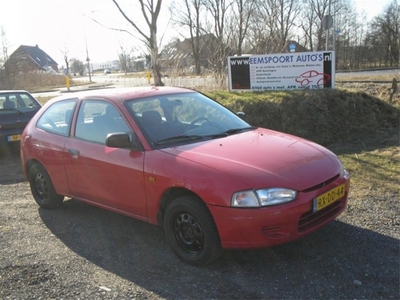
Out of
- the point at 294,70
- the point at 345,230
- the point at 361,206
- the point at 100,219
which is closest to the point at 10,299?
the point at 100,219

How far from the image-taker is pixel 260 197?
322cm

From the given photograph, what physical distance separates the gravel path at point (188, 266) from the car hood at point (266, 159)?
76 centimetres

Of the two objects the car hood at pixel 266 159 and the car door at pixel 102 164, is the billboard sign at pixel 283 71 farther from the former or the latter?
the car door at pixel 102 164

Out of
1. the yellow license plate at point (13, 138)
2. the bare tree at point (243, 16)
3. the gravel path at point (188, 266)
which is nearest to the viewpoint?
the gravel path at point (188, 266)

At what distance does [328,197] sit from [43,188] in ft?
12.5

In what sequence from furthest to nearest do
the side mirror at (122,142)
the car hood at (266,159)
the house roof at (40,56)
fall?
the house roof at (40,56)
the side mirror at (122,142)
the car hood at (266,159)

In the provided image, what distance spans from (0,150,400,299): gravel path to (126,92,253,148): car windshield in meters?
1.15

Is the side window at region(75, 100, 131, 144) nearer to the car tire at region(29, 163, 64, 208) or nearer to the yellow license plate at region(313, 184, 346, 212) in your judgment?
the car tire at region(29, 163, 64, 208)

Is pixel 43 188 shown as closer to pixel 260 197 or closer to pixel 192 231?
pixel 192 231

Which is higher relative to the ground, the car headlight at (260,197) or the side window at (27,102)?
the side window at (27,102)

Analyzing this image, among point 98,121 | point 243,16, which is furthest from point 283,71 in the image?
point 243,16

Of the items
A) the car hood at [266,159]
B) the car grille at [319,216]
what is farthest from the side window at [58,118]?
the car grille at [319,216]

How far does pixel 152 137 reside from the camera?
4.00 m

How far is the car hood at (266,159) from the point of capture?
3305mm
